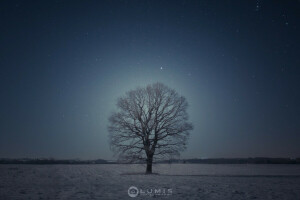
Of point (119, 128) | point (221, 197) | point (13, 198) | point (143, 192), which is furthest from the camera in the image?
point (119, 128)

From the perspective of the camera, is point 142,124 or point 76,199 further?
point 142,124

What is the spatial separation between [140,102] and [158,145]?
5.75m

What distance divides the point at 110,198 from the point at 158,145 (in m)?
19.5

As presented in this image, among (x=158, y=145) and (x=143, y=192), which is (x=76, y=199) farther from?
(x=158, y=145)

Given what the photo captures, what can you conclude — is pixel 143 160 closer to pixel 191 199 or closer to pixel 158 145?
pixel 158 145

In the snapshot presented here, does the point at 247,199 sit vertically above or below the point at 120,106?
below

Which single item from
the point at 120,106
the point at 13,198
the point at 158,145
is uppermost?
the point at 120,106

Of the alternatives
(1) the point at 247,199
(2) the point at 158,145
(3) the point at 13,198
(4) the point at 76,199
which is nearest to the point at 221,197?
(1) the point at 247,199

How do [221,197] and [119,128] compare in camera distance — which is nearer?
[221,197]

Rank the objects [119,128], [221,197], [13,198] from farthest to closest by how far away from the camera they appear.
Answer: [119,128] → [221,197] → [13,198]

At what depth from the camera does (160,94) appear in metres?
32.1

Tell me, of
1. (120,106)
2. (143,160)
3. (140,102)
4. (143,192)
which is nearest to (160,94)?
(140,102)

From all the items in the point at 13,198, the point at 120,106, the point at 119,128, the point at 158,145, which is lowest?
the point at 13,198

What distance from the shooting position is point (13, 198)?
11961mm
